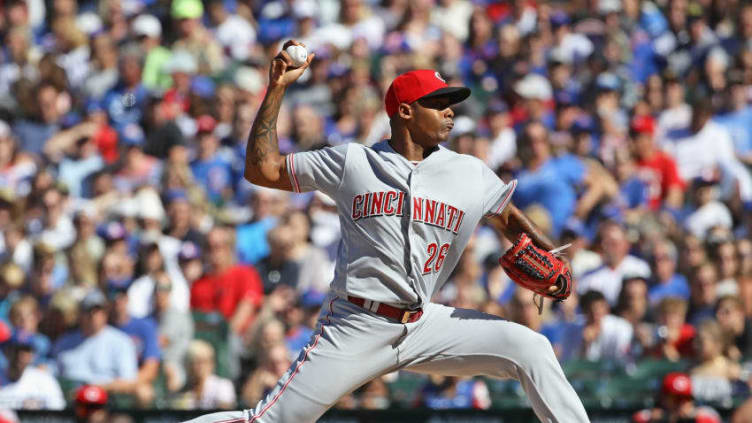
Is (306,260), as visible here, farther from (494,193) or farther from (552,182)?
(494,193)

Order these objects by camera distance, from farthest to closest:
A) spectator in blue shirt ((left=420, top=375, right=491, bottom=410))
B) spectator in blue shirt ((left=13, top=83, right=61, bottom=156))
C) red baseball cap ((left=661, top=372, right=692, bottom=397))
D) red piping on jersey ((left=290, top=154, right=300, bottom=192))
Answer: spectator in blue shirt ((left=13, top=83, right=61, bottom=156)) → spectator in blue shirt ((left=420, top=375, right=491, bottom=410)) → red baseball cap ((left=661, top=372, right=692, bottom=397)) → red piping on jersey ((left=290, top=154, right=300, bottom=192))

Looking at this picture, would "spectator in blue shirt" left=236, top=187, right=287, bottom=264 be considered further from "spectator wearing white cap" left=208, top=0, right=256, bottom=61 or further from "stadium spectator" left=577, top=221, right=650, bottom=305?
"spectator wearing white cap" left=208, top=0, right=256, bottom=61

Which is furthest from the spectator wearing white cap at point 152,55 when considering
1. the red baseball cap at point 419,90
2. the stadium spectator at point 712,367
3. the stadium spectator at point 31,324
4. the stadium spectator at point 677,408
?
the red baseball cap at point 419,90

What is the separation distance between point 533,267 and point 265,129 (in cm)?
127

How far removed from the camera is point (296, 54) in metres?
5.25

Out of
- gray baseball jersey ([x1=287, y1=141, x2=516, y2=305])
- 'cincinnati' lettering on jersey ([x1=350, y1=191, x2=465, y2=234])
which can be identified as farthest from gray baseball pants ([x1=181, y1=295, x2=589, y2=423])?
'cincinnati' lettering on jersey ([x1=350, y1=191, x2=465, y2=234])

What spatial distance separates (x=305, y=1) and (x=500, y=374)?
870cm

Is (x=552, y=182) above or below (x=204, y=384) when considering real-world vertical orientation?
above

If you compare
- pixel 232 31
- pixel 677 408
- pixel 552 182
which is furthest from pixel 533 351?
pixel 232 31

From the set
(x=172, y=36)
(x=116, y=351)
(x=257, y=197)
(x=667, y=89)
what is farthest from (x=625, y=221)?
(x=172, y=36)

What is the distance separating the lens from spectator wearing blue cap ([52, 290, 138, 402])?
358 inches

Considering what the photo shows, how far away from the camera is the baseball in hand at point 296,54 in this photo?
5254mm

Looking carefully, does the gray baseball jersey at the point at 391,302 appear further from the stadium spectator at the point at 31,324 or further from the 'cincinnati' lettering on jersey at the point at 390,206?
the stadium spectator at the point at 31,324

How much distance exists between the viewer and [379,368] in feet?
17.3
